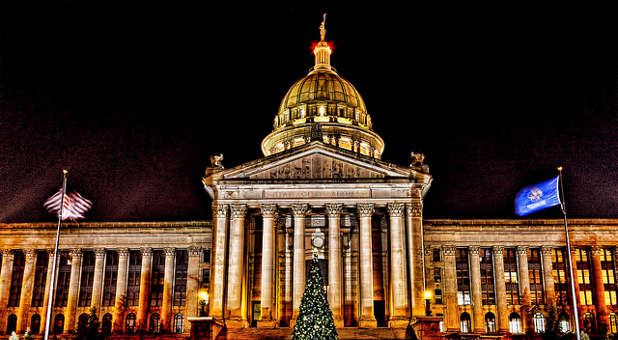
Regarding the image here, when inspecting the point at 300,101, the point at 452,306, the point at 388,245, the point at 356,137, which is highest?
the point at 300,101

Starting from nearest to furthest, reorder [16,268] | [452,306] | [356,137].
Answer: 1. [452,306]
2. [16,268]
3. [356,137]

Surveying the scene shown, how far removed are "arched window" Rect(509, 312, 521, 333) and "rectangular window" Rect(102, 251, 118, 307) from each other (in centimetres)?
3867

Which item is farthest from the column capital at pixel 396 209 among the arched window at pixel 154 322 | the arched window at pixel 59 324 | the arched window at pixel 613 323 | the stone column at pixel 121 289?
the arched window at pixel 59 324

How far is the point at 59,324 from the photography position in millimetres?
59656

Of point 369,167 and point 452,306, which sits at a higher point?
point 369,167

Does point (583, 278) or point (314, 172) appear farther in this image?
point (583, 278)

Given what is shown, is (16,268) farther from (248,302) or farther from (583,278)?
(583,278)

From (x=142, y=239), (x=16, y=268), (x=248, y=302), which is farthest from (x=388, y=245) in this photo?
(x=16, y=268)

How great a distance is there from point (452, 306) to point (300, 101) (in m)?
30.0

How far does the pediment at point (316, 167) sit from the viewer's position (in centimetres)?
4928

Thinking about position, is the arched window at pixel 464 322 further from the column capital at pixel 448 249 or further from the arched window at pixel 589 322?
the arched window at pixel 589 322

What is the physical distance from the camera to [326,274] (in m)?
51.9

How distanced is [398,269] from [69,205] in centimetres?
2436

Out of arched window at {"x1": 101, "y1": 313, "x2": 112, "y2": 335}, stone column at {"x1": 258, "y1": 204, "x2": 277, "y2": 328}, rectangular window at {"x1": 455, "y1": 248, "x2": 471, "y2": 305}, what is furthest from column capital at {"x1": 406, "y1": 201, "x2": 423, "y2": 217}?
arched window at {"x1": 101, "y1": 313, "x2": 112, "y2": 335}
